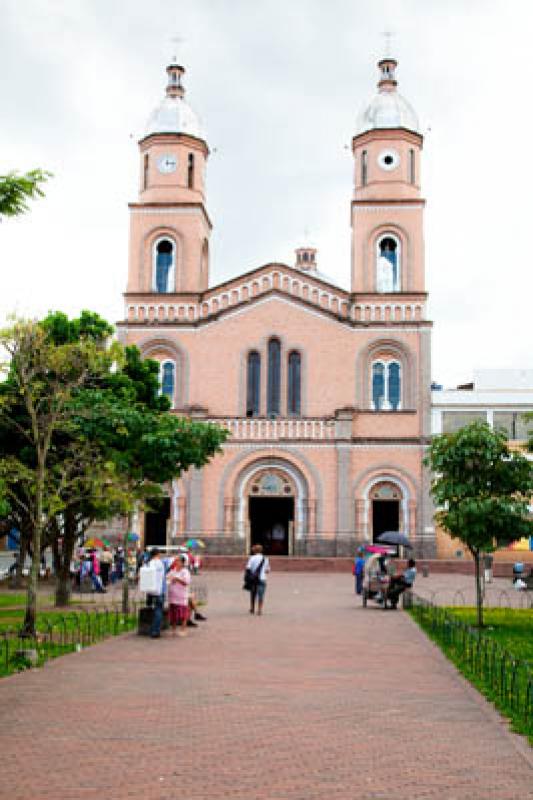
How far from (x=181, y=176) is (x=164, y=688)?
38.3 metres

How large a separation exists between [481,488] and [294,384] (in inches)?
959

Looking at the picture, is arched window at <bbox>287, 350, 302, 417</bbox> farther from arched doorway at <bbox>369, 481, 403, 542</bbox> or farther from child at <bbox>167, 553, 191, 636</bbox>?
child at <bbox>167, 553, 191, 636</bbox>

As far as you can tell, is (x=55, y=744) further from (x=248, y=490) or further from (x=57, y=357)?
(x=248, y=490)

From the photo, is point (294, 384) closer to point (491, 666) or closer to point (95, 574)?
point (95, 574)

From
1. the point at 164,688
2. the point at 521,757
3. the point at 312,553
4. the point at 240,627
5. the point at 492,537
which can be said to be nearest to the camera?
the point at 521,757

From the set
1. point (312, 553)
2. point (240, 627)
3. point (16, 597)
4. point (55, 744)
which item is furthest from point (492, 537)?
point (312, 553)

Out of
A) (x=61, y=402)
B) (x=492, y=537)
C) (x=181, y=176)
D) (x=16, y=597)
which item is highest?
(x=181, y=176)

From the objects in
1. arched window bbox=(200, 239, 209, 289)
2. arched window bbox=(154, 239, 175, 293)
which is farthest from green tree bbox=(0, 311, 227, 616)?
arched window bbox=(200, 239, 209, 289)

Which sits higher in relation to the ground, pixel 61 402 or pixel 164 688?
pixel 61 402

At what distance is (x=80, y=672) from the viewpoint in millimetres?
12328

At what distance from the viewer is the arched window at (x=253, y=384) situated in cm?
4372

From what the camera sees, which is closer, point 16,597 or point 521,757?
point 521,757

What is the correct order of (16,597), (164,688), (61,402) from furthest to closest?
(16,597)
(61,402)
(164,688)

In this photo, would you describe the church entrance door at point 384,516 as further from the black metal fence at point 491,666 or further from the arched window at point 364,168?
the black metal fence at point 491,666
